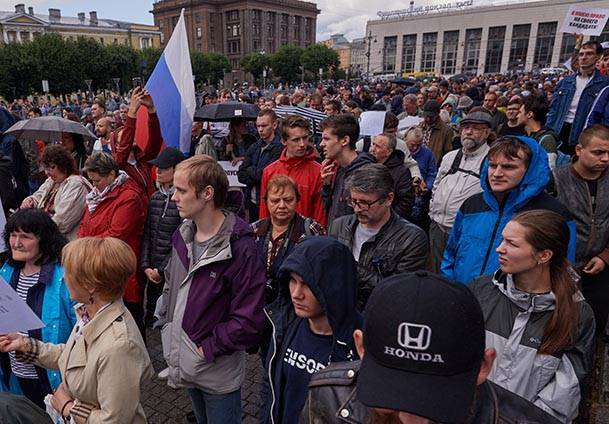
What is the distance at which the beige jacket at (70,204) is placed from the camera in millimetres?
4062

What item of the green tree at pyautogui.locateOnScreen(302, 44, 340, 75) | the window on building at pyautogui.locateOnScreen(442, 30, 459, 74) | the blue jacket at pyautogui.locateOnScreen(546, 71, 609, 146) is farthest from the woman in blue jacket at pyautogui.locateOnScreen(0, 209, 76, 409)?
the window on building at pyautogui.locateOnScreen(442, 30, 459, 74)

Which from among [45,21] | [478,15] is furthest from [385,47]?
[45,21]

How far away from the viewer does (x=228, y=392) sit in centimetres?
267

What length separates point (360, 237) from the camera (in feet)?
9.78

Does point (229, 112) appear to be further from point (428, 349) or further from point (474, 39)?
point (474, 39)

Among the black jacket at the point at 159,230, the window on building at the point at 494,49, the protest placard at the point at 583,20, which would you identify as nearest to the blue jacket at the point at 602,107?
the protest placard at the point at 583,20

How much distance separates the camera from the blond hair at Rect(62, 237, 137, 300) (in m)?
2.21

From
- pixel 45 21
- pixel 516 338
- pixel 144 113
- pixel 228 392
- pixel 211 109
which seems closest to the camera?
pixel 516 338

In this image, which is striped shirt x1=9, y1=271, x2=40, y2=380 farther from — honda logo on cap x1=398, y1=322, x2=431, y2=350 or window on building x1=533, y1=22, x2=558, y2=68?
window on building x1=533, y1=22, x2=558, y2=68

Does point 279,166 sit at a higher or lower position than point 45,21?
lower

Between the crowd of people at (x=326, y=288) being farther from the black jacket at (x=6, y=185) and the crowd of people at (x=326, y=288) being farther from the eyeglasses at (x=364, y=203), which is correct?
the black jacket at (x=6, y=185)

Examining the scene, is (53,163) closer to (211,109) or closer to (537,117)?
(211,109)

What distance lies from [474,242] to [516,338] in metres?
0.92

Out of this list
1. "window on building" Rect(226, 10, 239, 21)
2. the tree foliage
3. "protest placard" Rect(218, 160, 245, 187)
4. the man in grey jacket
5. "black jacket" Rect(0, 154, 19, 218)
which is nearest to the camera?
the man in grey jacket
